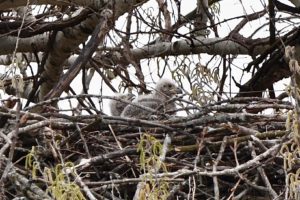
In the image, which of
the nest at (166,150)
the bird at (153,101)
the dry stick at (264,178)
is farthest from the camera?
the bird at (153,101)

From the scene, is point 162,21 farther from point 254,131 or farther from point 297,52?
point 254,131

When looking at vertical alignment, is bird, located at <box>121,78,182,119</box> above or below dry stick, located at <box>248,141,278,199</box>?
above

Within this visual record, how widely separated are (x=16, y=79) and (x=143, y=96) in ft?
10.5

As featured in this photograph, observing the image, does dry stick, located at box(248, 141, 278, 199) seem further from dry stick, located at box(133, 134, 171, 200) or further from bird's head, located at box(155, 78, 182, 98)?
bird's head, located at box(155, 78, 182, 98)

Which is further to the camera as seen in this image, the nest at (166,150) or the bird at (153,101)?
the bird at (153,101)

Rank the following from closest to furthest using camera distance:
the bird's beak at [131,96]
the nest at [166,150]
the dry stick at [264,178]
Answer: the dry stick at [264,178] → the nest at [166,150] → the bird's beak at [131,96]

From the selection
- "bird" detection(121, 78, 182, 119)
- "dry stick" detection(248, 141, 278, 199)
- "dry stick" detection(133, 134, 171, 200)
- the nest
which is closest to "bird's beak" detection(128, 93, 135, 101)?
"bird" detection(121, 78, 182, 119)

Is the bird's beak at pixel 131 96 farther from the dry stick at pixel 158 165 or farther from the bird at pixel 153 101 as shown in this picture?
the dry stick at pixel 158 165

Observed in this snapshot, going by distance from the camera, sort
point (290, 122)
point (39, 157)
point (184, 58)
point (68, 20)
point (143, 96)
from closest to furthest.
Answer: point (290, 122) < point (39, 157) < point (68, 20) < point (184, 58) < point (143, 96)

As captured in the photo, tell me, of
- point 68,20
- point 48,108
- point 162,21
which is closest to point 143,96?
point 162,21

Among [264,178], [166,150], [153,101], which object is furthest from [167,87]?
[264,178]

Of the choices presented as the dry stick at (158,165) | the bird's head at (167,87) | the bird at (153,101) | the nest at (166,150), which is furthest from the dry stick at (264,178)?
the bird's head at (167,87)

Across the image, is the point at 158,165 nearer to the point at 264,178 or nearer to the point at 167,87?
the point at 264,178

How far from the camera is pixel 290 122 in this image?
3857 mm
